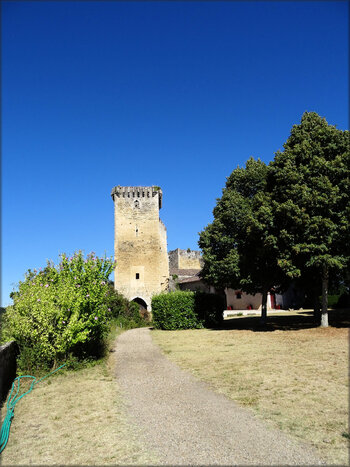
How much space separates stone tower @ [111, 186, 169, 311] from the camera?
39.1 m

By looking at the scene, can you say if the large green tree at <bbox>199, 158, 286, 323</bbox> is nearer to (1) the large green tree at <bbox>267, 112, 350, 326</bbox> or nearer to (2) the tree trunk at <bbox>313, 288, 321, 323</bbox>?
(1) the large green tree at <bbox>267, 112, 350, 326</bbox>

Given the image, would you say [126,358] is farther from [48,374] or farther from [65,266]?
[65,266]

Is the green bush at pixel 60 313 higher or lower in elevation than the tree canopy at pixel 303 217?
lower

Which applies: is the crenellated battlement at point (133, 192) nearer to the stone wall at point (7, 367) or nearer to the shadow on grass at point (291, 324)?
the shadow on grass at point (291, 324)

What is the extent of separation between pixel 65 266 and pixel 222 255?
12521 mm

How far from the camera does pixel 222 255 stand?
22438 mm

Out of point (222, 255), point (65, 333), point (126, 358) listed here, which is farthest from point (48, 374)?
point (222, 255)

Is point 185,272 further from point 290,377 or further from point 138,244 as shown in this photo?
point 290,377

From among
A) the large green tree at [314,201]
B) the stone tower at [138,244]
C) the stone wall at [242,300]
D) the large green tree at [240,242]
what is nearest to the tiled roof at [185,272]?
the stone tower at [138,244]

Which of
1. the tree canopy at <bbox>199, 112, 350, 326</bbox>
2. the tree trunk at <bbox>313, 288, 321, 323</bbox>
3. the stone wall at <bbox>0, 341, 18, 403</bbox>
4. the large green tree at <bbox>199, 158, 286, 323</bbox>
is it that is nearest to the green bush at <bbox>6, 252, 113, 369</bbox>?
the stone wall at <bbox>0, 341, 18, 403</bbox>

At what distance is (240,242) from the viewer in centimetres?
2161

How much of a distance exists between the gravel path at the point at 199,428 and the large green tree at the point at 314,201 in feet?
30.8

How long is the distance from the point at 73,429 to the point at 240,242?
17.3m

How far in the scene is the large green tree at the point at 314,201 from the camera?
50.0ft
